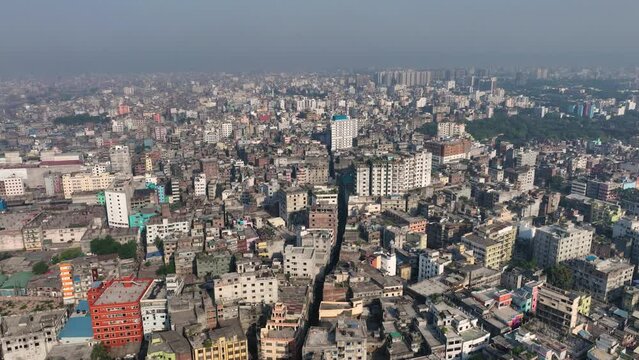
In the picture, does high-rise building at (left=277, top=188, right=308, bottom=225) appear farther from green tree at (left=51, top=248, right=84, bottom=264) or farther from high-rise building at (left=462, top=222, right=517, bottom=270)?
green tree at (left=51, top=248, right=84, bottom=264)

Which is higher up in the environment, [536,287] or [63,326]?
[536,287]

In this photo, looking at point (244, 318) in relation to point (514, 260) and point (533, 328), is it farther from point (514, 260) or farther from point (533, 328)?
point (514, 260)

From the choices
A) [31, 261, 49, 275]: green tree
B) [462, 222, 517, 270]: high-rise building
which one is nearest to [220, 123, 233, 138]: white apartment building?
[31, 261, 49, 275]: green tree

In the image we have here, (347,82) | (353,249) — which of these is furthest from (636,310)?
(347,82)

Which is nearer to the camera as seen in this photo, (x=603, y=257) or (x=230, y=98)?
(x=603, y=257)

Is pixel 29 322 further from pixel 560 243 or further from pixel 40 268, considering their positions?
pixel 560 243

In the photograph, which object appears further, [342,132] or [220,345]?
[342,132]

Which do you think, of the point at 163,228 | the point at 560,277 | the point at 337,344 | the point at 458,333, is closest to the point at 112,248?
the point at 163,228
